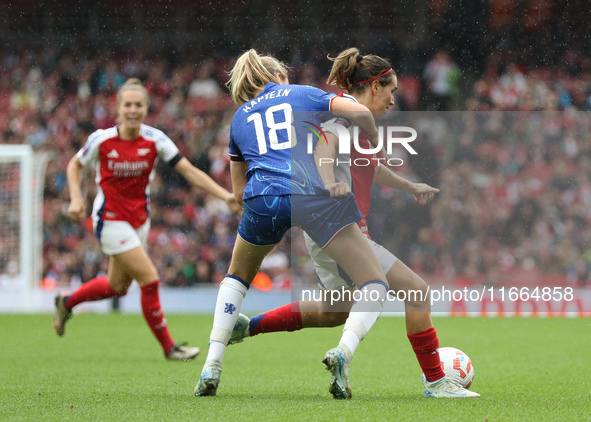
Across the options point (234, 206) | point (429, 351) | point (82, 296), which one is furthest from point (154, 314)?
point (429, 351)

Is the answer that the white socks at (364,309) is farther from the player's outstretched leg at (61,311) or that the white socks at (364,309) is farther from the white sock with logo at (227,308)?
the player's outstretched leg at (61,311)

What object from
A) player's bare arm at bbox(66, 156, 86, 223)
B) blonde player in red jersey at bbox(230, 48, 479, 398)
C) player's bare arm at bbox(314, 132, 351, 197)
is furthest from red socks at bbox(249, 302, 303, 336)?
player's bare arm at bbox(66, 156, 86, 223)

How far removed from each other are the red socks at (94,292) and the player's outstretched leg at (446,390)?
10.1ft

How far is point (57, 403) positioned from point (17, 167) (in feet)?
34.3

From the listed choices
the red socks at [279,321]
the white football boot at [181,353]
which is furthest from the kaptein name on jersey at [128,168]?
the red socks at [279,321]

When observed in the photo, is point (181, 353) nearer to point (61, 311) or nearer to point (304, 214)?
point (61, 311)

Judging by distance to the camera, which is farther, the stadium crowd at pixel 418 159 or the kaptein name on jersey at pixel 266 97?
the stadium crowd at pixel 418 159

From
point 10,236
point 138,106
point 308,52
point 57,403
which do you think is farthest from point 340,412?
point 308,52

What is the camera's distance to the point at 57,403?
135 inches

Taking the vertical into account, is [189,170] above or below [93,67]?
below

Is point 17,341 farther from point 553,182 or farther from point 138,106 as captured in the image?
point 553,182

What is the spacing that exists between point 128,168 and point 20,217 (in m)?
7.81

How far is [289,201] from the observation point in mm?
3416

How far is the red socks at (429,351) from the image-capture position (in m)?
3.75
